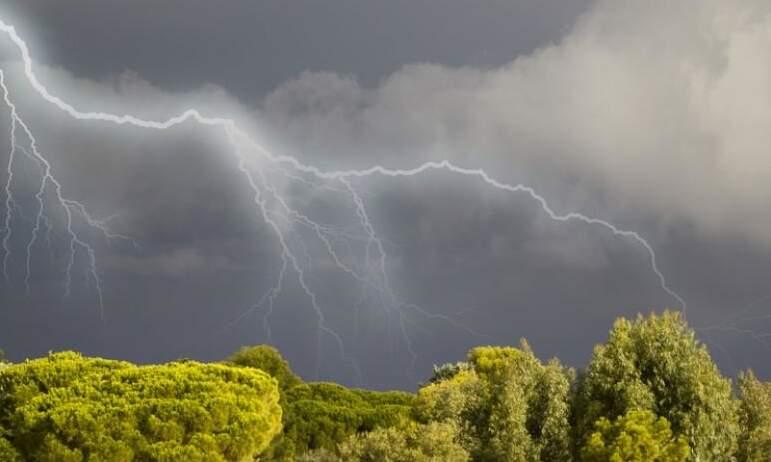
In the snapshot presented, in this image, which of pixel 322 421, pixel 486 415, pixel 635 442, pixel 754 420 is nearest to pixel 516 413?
pixel 486 415

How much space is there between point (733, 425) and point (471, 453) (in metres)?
7.15

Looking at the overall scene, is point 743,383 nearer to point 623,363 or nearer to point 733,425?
point 733,425

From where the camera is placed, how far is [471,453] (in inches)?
1024

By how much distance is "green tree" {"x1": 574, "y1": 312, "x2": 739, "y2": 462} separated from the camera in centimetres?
2531

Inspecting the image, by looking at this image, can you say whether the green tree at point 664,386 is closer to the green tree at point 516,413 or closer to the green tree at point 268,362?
the green tree at point 516,413

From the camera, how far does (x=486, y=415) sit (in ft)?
90.0

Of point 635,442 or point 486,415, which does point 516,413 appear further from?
point 635,442

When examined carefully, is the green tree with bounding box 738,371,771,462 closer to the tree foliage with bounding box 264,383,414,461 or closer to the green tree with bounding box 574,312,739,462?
the green tree with bounding box 574,312,739,462

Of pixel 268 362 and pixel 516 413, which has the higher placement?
pixel 268 362

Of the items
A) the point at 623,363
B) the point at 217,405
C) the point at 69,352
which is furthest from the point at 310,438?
the point at 623,363

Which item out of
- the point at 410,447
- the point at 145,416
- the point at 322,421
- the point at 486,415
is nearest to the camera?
the point at 410,447

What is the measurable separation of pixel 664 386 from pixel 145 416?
13995mm

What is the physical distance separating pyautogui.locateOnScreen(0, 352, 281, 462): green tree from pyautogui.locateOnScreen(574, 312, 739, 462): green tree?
940cm

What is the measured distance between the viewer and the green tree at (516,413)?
25938 mm
